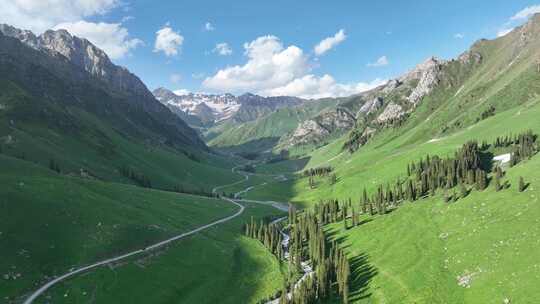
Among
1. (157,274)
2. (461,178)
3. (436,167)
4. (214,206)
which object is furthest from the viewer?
(214,206)

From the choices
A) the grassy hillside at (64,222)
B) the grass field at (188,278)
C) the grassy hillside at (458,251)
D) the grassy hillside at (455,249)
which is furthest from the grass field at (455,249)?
the grassy hillside at (64,222)

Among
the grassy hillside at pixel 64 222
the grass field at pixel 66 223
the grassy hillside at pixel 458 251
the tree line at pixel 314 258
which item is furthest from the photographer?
the grassy hillside at pixel 64 222

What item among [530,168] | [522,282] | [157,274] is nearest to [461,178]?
[530,168]

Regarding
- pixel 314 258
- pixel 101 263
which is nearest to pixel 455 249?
pixel 314 258

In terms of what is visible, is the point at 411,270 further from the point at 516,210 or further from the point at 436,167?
the point at 436,167

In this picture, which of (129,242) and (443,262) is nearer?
(443,262)

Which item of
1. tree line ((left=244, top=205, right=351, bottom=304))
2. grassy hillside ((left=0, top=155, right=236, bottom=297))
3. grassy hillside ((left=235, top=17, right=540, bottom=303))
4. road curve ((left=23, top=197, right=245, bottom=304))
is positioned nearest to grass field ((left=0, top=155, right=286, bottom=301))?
grassy hillside ((left=0, top=155, right=236, bottom=297))

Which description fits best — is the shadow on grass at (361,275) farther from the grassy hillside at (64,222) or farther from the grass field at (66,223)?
the grassy hillside at (64,222)

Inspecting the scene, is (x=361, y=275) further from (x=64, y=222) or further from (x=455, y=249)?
(x=64, y=222)
